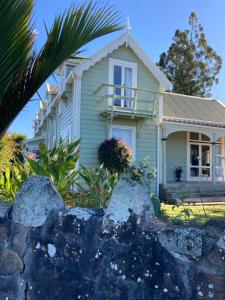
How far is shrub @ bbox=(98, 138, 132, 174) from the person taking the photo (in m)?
11.6

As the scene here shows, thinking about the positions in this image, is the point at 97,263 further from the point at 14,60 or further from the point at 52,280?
the point at 14,60

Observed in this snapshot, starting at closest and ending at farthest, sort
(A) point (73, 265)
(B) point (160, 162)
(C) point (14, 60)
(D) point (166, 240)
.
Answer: (D) point (166, 240)
(A) point (73, 265)
(C) point (14, 60)
(B) point (160, 162)

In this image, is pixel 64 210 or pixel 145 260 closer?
pixel 145 260

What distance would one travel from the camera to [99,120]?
12.8m

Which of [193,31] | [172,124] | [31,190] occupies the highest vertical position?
[193,31]

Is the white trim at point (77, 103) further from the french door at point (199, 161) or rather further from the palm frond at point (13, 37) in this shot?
the palm frond at point (13, 37)

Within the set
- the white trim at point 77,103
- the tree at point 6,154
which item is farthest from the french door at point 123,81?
the tree at point 6,154

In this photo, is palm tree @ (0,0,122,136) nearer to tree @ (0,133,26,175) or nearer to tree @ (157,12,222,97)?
tree @ (0,133,26,175)

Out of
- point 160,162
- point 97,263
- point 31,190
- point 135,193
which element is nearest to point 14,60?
point 31,190

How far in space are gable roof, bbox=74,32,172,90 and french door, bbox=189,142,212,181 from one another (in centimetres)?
420

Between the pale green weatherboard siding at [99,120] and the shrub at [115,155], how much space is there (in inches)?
28.3

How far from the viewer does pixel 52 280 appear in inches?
74.1

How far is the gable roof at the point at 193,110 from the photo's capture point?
15.4m

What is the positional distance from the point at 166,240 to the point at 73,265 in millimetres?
582
